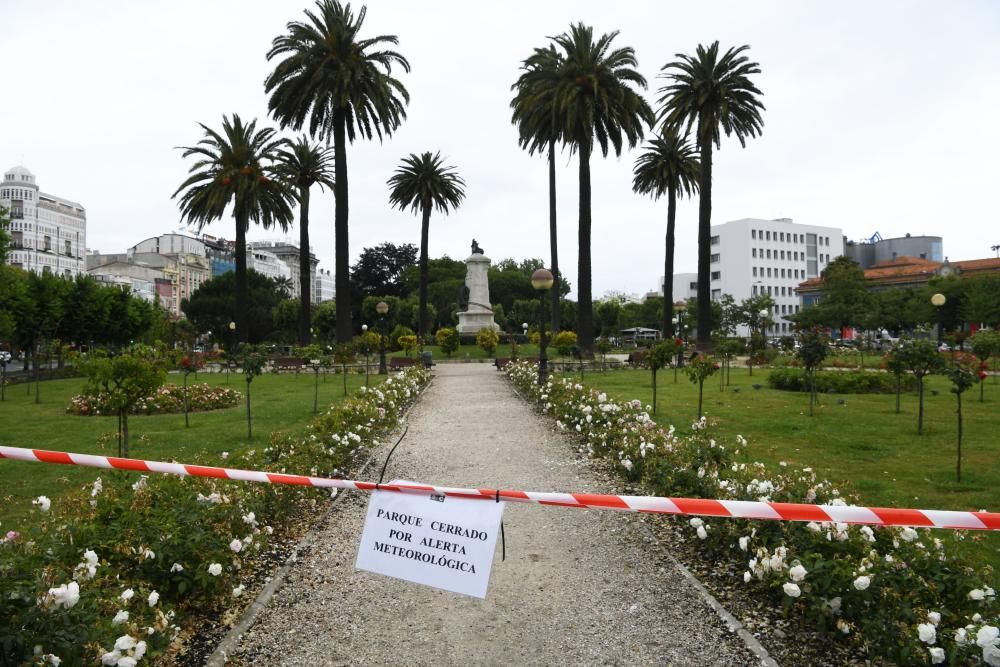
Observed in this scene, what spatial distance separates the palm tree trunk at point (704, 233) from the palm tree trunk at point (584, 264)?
195 inches

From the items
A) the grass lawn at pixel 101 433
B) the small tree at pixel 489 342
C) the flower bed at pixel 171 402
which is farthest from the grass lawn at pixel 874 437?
the small tree at pixel 489 342

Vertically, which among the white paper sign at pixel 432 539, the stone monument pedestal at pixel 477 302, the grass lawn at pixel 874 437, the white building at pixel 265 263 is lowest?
the grass lawn at pixel 874 437

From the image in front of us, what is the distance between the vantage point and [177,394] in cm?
1595

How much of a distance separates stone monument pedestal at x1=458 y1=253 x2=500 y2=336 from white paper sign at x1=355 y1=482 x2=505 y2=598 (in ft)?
125

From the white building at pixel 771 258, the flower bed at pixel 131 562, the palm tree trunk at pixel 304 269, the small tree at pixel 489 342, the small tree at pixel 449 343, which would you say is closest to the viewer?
the flower bed at pixel 131 562

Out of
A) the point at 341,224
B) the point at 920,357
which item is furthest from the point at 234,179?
the point at 920,357

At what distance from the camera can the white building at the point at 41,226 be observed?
350 ft

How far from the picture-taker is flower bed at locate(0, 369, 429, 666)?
2.87 metres

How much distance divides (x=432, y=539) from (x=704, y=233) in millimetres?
30103

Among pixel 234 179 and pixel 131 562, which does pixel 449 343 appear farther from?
pixel 131 562

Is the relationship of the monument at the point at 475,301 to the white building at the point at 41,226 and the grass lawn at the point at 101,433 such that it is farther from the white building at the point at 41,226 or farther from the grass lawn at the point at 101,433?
the white building at the point at 41,226

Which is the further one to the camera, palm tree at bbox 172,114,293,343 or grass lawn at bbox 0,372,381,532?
palm tree at bbox 172,114,293,343

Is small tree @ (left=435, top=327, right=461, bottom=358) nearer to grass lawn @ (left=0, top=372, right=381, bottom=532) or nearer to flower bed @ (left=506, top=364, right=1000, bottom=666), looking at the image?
grass lawn @ (left=0, top=372, right=381, bottom=532)

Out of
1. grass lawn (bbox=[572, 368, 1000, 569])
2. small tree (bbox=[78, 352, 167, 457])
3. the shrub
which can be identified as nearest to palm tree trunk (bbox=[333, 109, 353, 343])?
grass lawn (bbox=[572, 368, 1000, 569])
